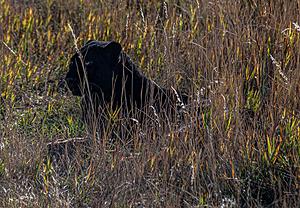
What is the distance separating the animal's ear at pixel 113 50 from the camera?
4.27 metres

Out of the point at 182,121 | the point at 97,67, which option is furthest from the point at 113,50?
the point at 182,121

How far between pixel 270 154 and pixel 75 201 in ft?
3.18

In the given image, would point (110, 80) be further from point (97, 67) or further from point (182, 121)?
point (182, 121)

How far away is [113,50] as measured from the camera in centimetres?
429

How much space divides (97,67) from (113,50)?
148mm

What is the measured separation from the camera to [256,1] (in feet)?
16.3

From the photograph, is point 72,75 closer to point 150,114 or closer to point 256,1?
point 150,114

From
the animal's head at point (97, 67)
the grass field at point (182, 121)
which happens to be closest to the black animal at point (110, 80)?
the animal's head at point (97, 67)

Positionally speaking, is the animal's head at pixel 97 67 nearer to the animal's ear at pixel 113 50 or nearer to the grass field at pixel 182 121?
the animal's ear at pixel 113 50

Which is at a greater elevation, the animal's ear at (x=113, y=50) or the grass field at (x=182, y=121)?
the animal's ear at (x=113, y=50)

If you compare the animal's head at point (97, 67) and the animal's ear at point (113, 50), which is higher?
the animal's ear at point (113, 50)

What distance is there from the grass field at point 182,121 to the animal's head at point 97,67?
0.79 feet

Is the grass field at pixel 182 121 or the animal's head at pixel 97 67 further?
the animal's head at pixel 97 67

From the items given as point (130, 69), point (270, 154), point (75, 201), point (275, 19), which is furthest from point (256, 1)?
point (75, 201)
